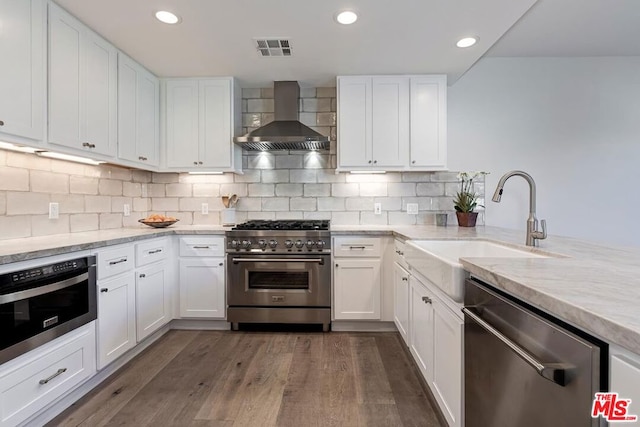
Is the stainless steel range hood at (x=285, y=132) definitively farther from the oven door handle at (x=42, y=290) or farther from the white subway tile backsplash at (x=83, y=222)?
the oven door handle at (x=42, y=290)

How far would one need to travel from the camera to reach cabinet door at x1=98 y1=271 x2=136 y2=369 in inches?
73.2

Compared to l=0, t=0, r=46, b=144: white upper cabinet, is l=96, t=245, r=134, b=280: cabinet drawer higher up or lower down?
lower down

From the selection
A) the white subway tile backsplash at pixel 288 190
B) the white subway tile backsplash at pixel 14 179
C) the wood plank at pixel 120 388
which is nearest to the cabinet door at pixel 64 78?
the white subway tile backsplash at pixel 14 179

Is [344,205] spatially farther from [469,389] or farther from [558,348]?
[558,348]

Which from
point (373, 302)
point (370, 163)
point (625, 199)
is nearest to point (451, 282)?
point (373, 302)

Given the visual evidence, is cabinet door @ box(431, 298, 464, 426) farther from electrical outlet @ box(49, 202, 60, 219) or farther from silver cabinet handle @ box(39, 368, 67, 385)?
electrical outlet @ box(49, 202, 60, 219)

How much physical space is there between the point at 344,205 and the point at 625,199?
2.85m

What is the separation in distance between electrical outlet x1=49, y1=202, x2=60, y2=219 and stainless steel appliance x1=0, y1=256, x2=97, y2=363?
71 cm

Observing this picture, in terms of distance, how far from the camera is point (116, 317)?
199 centimetres

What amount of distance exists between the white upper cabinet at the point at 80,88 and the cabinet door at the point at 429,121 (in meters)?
2.65

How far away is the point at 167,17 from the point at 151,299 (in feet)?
6.89

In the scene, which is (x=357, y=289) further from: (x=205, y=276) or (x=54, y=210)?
(x=54, y=210)

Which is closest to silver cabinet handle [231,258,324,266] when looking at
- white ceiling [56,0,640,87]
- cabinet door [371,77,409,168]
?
cabinet door [371,77,409,168]

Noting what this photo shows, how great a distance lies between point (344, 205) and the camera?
326 centimetres
